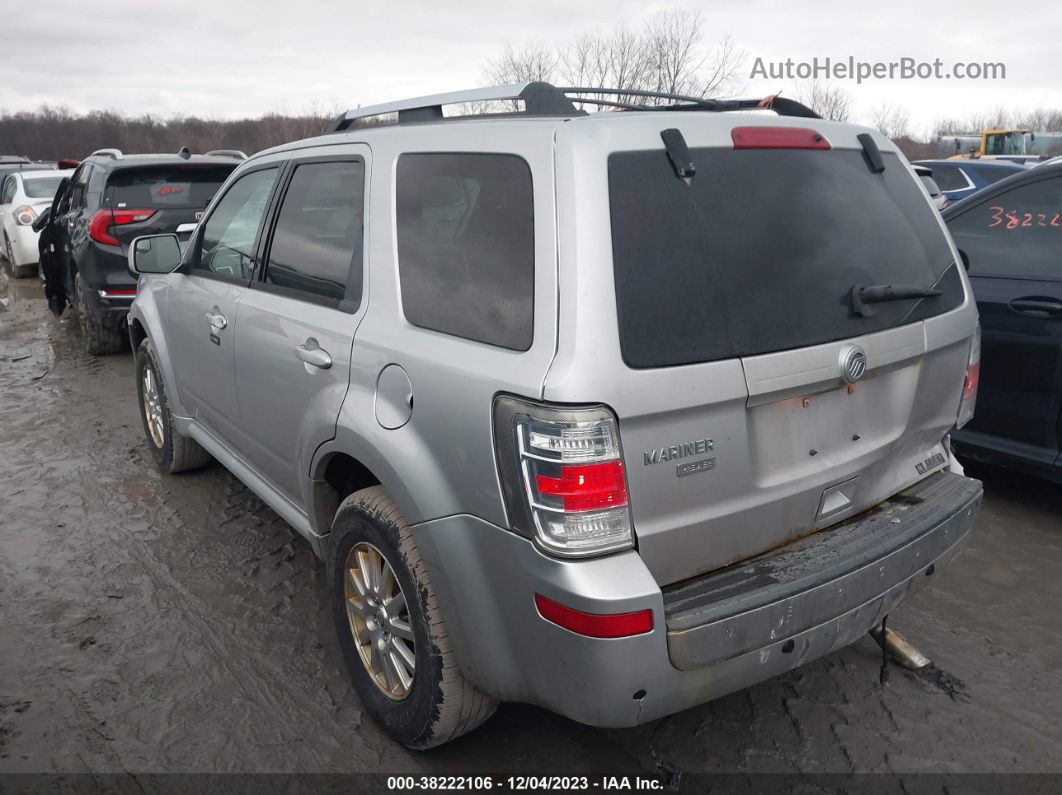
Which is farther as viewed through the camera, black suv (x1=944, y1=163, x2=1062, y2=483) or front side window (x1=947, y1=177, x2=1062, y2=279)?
front side window (x1=947, y1=177, x2=1062, y2=279)

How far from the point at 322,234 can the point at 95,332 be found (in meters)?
6.00

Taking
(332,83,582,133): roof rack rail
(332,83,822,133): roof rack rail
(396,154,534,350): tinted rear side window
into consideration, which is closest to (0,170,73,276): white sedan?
(332,83,822,133): roof rack rail

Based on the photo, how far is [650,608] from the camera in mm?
1973

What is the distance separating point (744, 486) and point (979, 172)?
1083cm

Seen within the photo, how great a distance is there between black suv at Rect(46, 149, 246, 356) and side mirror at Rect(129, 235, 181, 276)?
115 inches

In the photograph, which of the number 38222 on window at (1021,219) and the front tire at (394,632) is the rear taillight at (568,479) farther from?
the number 38222 on window at (1021,219)

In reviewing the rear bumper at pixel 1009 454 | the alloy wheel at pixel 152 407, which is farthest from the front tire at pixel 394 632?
the rear bumper at pixel 1009 454

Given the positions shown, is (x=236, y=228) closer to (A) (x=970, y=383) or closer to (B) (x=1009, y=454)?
(A) (x=970, y=383)

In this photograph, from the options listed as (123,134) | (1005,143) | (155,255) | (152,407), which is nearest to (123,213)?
(152,407)

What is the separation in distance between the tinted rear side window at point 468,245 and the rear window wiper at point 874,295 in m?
0.98

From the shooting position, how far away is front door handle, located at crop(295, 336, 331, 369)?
2731 millimetres

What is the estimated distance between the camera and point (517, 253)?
2.16m

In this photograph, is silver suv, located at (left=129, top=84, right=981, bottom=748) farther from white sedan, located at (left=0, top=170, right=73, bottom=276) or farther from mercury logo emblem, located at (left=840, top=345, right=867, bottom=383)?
white sedan, located at (left=0, top=170, right=73, bottom=276)

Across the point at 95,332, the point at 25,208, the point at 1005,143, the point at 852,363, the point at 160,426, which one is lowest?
the point at 160,426
